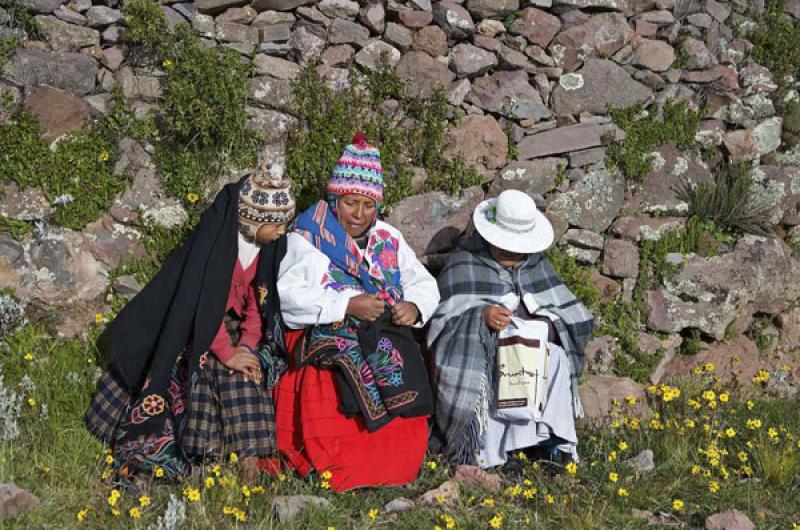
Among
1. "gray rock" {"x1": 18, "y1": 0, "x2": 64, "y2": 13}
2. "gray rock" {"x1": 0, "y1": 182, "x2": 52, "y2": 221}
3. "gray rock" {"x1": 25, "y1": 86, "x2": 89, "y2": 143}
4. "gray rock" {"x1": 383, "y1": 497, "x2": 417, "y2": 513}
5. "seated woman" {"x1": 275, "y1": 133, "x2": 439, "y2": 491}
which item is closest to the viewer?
"gray rock" {"x1": 383, "y1": 497, "x2": 417, "y2": 513}

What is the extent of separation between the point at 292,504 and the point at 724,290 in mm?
3731

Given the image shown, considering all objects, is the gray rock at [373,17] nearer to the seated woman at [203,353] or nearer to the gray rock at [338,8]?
the gray rock at [338,8]

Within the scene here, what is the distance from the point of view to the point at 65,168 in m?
5.38

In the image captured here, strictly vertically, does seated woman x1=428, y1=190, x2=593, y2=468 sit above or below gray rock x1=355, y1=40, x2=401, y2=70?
below

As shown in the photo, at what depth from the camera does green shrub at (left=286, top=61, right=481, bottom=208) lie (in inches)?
229

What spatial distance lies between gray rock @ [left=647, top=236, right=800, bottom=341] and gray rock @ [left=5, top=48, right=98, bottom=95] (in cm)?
416

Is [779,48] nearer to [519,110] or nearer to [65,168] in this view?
[519,110]

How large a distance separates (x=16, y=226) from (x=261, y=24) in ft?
6.95

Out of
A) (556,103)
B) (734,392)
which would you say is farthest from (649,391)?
(556,103)

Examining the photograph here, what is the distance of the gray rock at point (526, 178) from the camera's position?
6188 mm

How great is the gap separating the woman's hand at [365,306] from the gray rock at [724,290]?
2.43 metres

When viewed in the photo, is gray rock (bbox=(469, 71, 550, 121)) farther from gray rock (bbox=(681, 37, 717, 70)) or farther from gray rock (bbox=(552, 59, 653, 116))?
gray rock (bbox=(681, 37, 717, 70))

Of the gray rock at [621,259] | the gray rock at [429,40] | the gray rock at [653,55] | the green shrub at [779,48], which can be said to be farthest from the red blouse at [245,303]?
the green shrub at [779,48]

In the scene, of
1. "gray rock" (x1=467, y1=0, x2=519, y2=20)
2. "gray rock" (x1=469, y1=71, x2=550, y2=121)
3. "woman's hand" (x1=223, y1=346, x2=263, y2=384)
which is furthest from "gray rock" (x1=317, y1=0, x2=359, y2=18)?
"woman's hand" (x1=223, y1=346, x2=263, y2=384)
